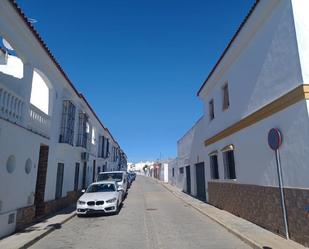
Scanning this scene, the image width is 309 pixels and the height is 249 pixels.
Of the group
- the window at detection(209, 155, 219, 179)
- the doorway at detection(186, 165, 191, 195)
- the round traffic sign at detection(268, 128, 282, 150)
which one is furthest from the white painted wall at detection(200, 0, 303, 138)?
the doorway at detection(186, 165, 191, 195)

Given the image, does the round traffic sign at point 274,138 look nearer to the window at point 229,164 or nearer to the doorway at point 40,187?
the window at point 229,164

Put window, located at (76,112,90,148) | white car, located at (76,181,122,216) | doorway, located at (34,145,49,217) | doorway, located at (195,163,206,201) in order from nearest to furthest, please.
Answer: doorway, located at (34,145,49,217)
white car, located at (76,181,122,216)
window, located at (76,112,90,148)
doorway, located at (195,163,206,201)

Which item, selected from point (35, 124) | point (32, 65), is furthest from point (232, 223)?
point (32, 65)

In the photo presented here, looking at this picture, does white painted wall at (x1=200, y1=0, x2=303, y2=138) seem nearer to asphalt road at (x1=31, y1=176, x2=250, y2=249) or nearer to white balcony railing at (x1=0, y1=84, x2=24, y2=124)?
asphalt road at (x1=31, y1=176, x2=250, y2=249)

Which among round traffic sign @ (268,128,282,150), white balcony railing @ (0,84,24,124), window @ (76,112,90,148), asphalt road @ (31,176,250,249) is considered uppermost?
Answer: window @ (76,112,90,148)

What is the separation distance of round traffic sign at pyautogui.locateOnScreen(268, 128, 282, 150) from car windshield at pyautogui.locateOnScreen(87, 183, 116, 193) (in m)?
9.21

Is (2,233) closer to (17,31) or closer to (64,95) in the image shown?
(17,31)

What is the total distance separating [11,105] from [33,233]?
13.5ft

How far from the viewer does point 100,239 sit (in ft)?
26.9

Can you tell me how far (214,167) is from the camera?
15.3 meters

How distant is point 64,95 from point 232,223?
10.4 metres

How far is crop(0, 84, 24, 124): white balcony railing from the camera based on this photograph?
800 cm

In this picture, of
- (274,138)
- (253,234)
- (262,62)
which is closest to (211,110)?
(262,62)

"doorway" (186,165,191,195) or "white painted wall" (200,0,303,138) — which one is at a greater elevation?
"white painted wall" (200,0,303,138)
